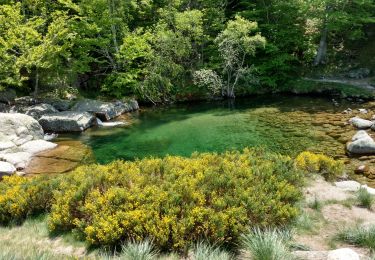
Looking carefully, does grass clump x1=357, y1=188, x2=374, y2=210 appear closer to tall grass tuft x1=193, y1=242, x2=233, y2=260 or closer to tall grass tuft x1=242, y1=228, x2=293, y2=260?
tall grass tuft x1=242, y1=228, x2=293, y2=260

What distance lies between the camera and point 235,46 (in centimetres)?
2908

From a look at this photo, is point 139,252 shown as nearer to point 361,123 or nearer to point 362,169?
point 362,169

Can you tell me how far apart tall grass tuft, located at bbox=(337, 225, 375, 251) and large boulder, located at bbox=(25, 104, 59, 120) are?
21207 millimetres

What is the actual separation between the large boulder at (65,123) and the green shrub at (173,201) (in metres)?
13.3

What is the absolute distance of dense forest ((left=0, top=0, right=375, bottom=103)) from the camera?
26.8 m

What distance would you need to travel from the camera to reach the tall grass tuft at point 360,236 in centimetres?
699

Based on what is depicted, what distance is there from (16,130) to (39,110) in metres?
5.42

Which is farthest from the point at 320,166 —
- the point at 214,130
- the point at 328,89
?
the point at 328,89

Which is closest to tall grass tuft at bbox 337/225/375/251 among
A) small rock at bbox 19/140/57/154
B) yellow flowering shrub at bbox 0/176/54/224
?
yellow flowering shrub at bbox 0/176/54/224

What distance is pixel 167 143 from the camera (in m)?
19.0

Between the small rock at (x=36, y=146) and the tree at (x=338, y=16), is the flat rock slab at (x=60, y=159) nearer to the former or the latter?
the small rock at (x=36, y=146)

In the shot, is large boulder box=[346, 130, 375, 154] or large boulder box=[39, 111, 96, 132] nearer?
large boulder box=[346, 130, 375, 154]

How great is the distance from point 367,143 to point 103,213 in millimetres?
12554

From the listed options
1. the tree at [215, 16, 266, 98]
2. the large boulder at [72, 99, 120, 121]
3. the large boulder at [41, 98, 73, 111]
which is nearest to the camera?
the large boulder at [72, 99, 120, 121]
